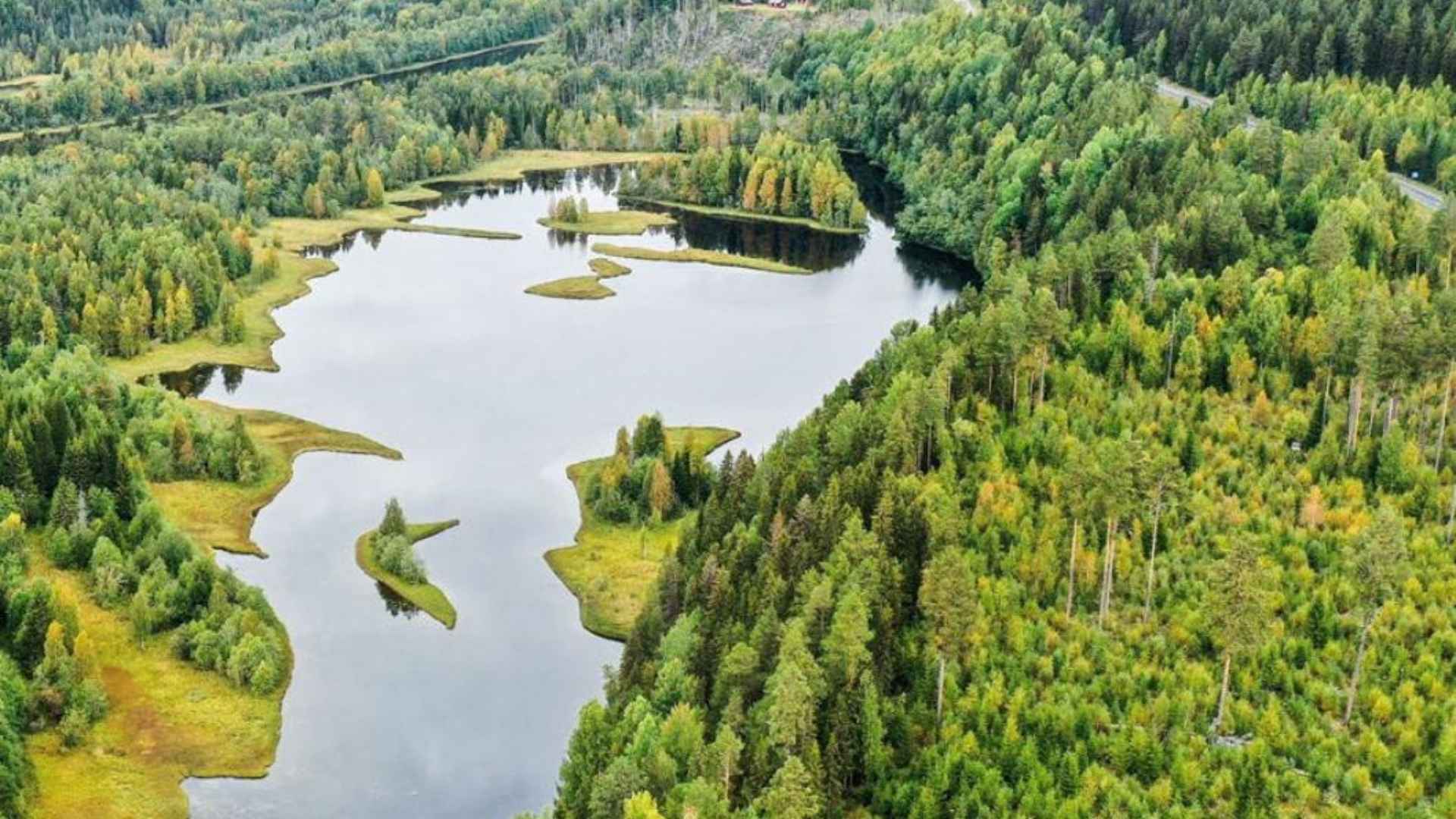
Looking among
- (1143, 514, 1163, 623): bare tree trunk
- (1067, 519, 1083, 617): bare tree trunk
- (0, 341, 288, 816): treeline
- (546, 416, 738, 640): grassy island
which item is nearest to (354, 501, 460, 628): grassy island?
(546, 416, 738, 640): grassy island

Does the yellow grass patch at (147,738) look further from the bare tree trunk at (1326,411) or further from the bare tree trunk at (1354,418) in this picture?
the bare tree trunk at (1326,411)

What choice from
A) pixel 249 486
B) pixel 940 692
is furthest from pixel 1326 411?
pixel 249 486

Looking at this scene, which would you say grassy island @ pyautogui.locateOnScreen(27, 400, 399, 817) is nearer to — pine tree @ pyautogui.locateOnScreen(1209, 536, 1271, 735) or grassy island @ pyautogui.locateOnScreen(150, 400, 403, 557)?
grassy island @ pyautogui.locateOnScreen(150, 400, 403, 557)

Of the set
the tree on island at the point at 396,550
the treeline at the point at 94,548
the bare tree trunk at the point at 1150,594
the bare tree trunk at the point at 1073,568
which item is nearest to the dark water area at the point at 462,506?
the tree on island at the point at 396,550

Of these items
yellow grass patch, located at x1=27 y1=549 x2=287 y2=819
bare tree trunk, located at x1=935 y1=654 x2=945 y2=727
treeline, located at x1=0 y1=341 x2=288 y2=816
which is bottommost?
yellow grass patch, located at x1=27 y1=549 x2=287 y2=819

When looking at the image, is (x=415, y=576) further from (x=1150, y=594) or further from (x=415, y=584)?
(x=1150, y=594)

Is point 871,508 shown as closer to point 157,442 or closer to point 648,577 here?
point 648,577

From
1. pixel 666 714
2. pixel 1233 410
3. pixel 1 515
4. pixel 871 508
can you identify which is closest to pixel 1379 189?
pixel 1233 410
